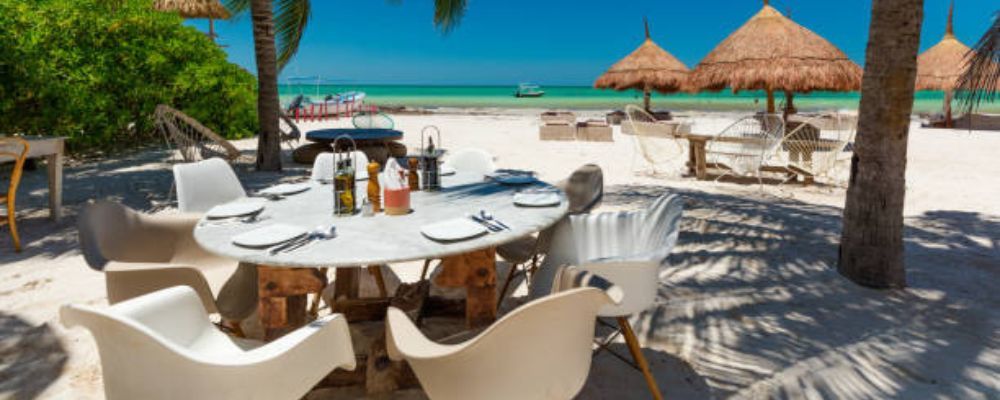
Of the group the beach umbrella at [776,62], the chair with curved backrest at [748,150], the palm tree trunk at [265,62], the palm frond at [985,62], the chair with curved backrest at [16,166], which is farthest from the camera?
the beach umbrella at [776,62]

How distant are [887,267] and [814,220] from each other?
1.90m

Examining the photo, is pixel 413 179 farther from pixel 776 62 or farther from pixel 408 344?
pixel 776 62

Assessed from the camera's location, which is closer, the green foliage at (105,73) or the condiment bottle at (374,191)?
the condiment bottle at (374,191)

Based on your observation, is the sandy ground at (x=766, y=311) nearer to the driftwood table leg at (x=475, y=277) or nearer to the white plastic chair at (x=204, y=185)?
the driftwood table leg at (x=475, y=277)

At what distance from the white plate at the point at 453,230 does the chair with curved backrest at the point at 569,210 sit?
91 cm

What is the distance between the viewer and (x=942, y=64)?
15.5 m

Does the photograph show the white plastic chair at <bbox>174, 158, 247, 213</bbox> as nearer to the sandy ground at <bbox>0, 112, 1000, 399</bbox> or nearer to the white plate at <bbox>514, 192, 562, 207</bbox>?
the sandy ground at <bbox>0, 112, 1000, 399</bbox>

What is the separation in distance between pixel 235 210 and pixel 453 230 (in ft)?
3.18

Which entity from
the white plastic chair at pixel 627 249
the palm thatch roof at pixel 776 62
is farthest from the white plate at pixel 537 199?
the palm thatch roof at pixel 776 62

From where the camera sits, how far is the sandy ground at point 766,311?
233 cm

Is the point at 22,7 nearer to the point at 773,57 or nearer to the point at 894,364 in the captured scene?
the point at 894,364

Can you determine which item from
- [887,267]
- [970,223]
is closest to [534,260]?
[887,267]

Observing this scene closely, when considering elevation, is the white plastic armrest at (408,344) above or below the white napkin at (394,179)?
below

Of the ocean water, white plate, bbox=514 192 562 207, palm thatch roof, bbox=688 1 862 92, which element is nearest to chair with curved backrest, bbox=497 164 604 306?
white plate, bbox=514 192 562 207
